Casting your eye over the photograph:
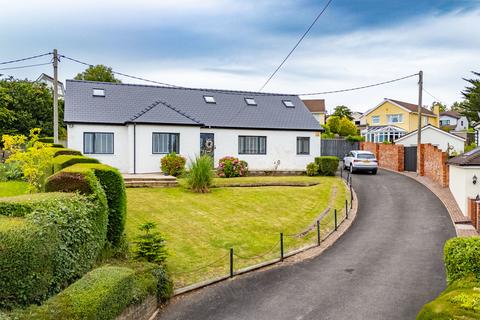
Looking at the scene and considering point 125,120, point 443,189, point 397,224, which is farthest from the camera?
point 125,120

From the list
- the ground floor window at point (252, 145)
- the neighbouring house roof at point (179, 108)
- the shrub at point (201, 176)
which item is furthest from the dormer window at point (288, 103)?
the shrub at point (201, 176)

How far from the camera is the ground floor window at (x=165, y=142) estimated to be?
86.6ft

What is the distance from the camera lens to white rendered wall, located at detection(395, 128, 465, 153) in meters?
41.7

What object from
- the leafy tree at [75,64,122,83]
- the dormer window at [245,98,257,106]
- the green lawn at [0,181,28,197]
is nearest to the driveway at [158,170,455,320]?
the green lawn at [0,181,28,197]

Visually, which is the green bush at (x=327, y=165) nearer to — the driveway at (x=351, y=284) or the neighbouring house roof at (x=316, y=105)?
the driveway at (x=351, y=284)

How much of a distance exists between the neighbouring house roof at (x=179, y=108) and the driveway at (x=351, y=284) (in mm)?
14643

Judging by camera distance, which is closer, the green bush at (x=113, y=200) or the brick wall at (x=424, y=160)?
the green bush at (x=113, y=200)

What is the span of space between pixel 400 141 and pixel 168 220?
32.6 metres

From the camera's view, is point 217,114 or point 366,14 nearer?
point 366,14

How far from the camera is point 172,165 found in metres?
25.5

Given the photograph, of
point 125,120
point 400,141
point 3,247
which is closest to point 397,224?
point 3,247

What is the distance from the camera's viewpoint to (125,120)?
87.9 feet

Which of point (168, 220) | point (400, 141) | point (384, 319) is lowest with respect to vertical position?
point (384, 319)

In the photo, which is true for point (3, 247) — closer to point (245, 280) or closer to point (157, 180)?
point (245, 280)
